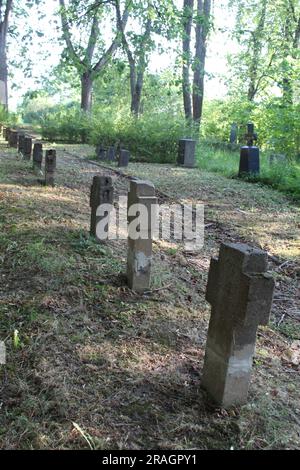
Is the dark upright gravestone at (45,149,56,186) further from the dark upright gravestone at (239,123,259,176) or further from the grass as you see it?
the dark upright gravestone at (239,123,259,176)

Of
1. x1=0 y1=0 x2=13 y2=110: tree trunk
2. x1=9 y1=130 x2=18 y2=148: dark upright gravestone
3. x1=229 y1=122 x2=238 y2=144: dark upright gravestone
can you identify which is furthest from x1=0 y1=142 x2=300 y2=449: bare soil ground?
x1=0 y1=0 x2=13 y2=110: tree trunk

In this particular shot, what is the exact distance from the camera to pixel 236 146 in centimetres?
2016

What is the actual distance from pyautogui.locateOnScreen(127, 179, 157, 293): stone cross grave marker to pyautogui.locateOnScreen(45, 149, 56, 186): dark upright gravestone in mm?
3652

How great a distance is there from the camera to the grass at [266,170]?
33.9 ft

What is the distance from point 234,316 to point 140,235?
4.96 feet

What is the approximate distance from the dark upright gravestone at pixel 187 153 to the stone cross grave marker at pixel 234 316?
12.2 m

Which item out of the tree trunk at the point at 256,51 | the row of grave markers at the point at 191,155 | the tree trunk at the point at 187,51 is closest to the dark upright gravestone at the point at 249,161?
the row of grave markers at the point at 191,155

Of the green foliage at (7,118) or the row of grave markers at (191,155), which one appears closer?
the row of grave markers at (191,155)

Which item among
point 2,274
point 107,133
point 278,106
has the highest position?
point 278,106

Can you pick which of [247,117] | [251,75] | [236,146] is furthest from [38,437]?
Answer: [251,75]

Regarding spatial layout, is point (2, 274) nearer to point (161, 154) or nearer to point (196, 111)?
point (161, 154)

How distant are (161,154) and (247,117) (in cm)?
802

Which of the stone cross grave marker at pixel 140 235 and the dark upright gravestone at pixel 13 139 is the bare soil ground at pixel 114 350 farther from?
the dark upright gravestone at pixel 13 139

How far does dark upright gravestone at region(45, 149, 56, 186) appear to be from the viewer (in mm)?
7094
